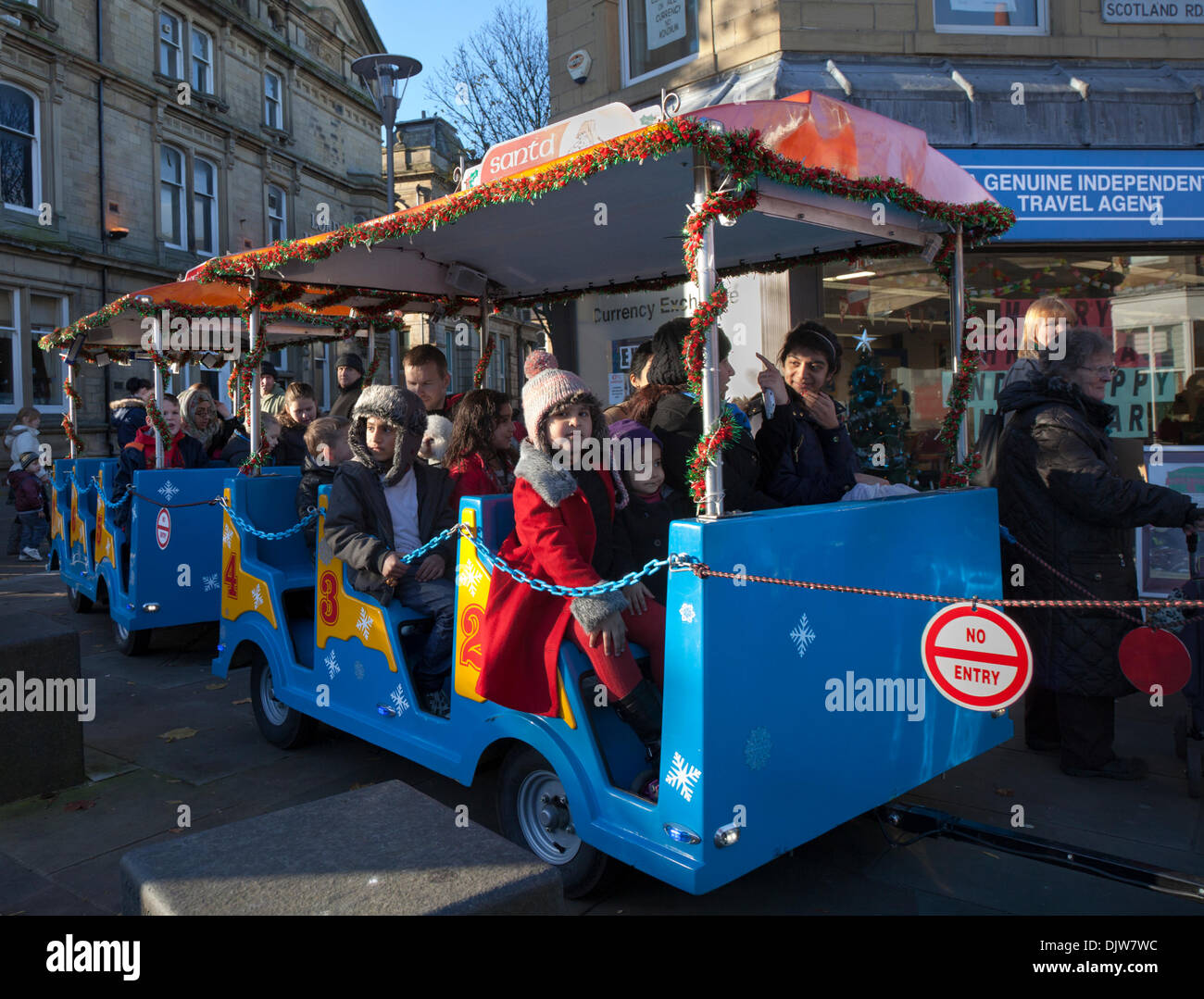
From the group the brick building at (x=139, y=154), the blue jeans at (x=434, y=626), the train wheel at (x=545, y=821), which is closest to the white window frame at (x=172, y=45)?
the brick building at (x=139, y=154)

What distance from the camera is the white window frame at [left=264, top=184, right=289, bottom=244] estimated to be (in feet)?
88.6

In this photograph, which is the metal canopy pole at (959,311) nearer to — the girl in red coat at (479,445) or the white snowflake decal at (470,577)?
the girl in red coat at (479,445)

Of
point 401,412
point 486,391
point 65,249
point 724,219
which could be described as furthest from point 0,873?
point 65,249

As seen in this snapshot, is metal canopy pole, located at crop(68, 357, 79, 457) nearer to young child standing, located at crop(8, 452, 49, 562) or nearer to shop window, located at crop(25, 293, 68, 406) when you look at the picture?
young child standing, located at crop(8, 452, 49, 562)

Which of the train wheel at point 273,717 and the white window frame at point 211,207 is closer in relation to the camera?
the train wheel at point 273,717

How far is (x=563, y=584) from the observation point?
3.26 metres

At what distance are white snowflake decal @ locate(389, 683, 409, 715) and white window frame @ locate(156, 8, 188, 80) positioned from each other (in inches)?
935

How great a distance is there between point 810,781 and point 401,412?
2592 millimetres

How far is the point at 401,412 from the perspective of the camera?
14.9 feet

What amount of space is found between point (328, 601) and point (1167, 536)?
6413 millimetres

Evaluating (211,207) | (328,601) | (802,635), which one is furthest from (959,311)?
(211,207)

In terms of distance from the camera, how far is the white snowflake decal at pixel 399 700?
164 inches

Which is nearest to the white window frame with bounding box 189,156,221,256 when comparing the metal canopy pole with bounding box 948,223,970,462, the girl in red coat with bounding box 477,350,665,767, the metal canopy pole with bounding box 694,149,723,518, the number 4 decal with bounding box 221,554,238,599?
the number 4 decal with bounding box 221,554,238,599

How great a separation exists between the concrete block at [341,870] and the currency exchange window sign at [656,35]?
875 cm
